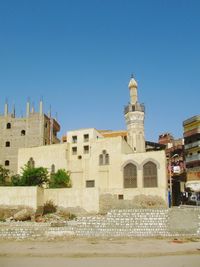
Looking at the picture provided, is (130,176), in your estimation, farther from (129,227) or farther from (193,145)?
(193,145)

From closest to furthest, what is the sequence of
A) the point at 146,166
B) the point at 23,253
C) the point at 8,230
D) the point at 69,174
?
1. the point at 23,253
2. the point at 8,230
3. the point at 146,166
4. the point at 69,174

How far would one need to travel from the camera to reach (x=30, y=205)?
3622 centimetres

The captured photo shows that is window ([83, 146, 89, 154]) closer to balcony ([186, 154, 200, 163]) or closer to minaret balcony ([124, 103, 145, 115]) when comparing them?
minaret balcony ([124, 103, 145, 115])

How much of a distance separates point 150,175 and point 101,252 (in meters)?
20.3

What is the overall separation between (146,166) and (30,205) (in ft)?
45.9

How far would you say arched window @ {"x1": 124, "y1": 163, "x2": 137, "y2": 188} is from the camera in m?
41.0

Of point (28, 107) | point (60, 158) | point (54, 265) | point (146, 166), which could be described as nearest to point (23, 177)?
point (60, 158)

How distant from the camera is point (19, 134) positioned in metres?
56.4

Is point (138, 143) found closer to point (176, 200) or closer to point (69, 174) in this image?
point (176, 200)

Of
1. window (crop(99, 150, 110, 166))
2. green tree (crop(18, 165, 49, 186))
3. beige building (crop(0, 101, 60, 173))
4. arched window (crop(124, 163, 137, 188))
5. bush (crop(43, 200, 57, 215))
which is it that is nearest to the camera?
bush (crop(43, 200, 57, 215))

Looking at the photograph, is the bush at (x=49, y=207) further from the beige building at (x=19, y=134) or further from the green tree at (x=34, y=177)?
the beige building at (x=19, y=134)

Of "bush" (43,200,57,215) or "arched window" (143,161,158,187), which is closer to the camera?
"bush" (43,200,57,215)

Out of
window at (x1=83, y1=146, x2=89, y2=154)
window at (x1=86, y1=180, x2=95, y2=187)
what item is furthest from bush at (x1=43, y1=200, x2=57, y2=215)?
window at (x1=83, y1=146, x2=89, y2=154)

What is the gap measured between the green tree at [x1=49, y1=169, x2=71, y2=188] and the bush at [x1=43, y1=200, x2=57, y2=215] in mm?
3595
